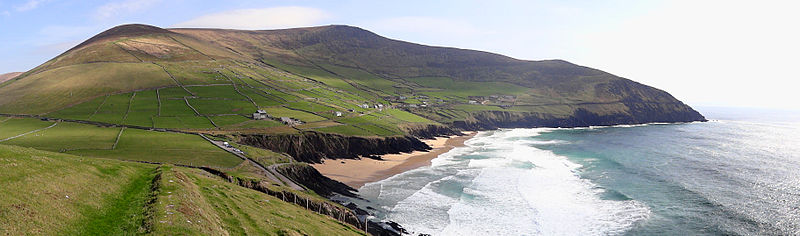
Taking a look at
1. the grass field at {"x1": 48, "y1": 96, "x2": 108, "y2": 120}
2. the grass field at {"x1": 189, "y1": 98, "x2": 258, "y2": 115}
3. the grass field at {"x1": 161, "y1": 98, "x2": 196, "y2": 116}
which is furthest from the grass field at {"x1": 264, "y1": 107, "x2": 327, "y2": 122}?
the grass field at {"x1": 48, "y1": 96, "x2": 108, "y2": 120}

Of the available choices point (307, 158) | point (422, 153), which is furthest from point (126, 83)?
point (422, 153)

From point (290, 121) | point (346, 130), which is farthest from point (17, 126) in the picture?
point (346, 130)

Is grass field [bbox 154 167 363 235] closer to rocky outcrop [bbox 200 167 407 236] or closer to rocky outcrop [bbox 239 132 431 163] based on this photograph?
rocky outcrop [bbox 200 167 407 236]

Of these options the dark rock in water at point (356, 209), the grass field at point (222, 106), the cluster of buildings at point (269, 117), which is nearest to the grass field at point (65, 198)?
the dark rock in water at point (356, 209)

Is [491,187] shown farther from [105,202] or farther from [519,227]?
[105,202]

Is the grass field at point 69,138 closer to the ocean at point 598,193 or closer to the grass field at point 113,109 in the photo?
the grass field at point 113,109

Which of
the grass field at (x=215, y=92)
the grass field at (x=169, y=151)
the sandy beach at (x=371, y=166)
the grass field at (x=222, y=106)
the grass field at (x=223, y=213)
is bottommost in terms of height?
the sandy beach at (x=371, y=166)
